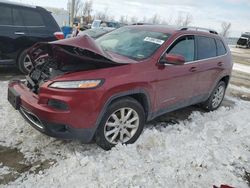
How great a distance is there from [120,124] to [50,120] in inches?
37.3

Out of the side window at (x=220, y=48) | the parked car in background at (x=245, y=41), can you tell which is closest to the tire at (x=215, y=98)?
the side window at (x=220, y=48)

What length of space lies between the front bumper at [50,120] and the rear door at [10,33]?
348cm

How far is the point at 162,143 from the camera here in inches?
157

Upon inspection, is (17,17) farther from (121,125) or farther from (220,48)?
(220,48)

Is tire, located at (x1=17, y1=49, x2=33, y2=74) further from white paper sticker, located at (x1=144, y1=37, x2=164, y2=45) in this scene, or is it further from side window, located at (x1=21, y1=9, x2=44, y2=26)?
white paper sticker, located at (x1=144, y1=37, x2=164, y2=45)

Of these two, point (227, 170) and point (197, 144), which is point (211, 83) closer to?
point (197, 144)

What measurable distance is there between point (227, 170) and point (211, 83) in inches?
88.7

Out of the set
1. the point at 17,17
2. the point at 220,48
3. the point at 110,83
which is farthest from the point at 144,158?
the point at 17,17

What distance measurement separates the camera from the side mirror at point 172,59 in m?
3.83

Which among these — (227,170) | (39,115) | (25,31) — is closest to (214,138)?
(227,170)

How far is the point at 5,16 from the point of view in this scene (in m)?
6.61

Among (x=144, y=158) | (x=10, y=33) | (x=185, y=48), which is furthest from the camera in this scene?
(x=10, y=33)

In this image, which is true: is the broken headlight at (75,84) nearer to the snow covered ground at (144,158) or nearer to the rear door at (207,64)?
the snow covered ground at (144,158)

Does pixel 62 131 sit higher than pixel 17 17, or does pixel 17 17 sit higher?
pixel 17 17
